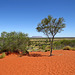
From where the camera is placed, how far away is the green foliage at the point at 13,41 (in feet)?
49.1

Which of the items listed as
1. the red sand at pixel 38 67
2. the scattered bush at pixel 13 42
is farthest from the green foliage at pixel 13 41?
the red sand at pixel 38 67

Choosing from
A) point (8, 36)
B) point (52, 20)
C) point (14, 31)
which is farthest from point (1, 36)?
point (52, 20)

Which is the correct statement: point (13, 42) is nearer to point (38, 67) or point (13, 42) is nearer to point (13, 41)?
point (13, 41)

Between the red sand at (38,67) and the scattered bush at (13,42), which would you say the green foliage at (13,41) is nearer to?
the scattered bush at (13,42)

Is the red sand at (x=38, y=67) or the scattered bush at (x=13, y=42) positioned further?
the scattered bush at (x=13, y=42)

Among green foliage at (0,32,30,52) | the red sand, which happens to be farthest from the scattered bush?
the red sand

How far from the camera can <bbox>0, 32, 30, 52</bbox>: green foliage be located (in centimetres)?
1497

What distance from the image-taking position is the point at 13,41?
15.0 metres

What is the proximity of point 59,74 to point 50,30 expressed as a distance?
844 cm

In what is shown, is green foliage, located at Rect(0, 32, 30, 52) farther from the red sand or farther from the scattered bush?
the red sand

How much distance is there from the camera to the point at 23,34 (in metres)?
16.0

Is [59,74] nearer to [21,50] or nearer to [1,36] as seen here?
→ [21,50]

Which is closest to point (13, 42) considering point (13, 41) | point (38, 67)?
point (13, 41)

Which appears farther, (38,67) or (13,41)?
(13,41)
